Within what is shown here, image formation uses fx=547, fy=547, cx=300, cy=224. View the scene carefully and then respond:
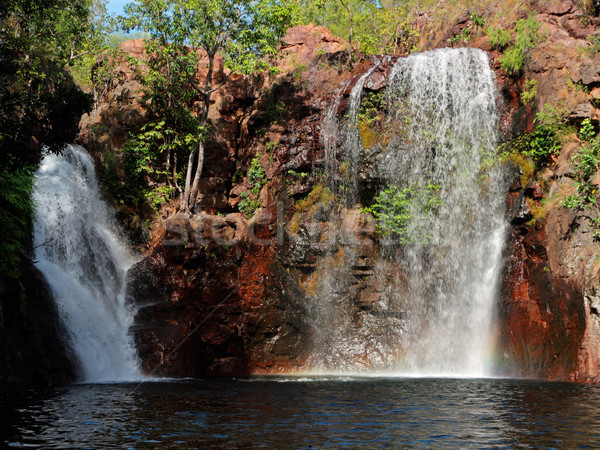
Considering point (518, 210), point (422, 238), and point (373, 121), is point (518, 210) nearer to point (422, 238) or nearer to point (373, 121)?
point (422, 238)

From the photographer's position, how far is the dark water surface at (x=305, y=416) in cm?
836

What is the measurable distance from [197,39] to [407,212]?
42.2 ft

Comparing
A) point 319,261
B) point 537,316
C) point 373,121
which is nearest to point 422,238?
point 319,261

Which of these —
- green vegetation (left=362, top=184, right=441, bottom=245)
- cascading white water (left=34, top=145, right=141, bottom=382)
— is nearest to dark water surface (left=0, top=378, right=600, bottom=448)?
cascading white water (left=34, top=145, right=141, bottom=382)

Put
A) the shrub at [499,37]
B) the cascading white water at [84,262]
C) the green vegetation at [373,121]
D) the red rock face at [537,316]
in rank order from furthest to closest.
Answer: the shrub at [499,37] < the green vegetation at [373,121] < the cascading white water at [84,262] < the red rock face at [537,316]

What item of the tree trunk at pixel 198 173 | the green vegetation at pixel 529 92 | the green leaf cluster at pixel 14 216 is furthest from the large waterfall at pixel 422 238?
the green leaf cluster at pixel 14 216

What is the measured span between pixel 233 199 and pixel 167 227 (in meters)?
6.71

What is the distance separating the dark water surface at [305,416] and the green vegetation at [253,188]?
12.1 m

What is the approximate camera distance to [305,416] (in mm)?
10359

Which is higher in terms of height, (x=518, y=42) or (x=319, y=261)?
(x=518, y=42)

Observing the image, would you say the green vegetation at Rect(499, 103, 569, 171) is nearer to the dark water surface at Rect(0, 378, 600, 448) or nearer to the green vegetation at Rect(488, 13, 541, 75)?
the green vegetation at Rect(488, 13, 541, 75)

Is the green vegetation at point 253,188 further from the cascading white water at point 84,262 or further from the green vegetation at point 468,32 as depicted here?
the green vegetation at point 468,32

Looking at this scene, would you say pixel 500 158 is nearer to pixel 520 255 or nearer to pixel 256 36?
pixel 520 255

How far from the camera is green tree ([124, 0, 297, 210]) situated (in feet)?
84.6
